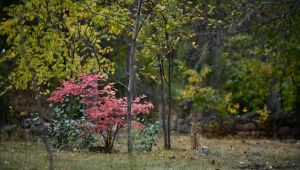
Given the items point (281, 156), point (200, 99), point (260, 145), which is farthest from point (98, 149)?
point (200, 99)

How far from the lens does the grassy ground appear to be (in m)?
10.5

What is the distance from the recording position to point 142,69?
14.9 meters

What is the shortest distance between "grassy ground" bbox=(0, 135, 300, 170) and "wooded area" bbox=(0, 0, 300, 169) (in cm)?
60

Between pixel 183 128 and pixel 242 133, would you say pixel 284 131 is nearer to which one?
pixel 242 133

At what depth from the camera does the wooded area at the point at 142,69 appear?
12594mm

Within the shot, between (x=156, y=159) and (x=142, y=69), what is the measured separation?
11.7 feet

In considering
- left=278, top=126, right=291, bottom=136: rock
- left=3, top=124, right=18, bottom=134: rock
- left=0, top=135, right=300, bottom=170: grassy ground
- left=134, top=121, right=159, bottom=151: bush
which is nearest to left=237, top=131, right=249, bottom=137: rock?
left=278, top=126, right=291, bottom=136: rock

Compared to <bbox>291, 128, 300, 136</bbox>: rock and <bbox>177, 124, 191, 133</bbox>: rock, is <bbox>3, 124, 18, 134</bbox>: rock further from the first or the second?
<bbox>291, 128, 300, 136</bbox>: rock

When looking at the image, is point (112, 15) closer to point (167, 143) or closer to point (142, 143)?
point (142, 143)

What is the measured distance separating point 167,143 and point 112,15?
573 centimetres

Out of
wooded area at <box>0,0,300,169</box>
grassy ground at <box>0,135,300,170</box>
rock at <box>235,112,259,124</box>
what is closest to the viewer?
grassy ground at <box>0,135,300,170</box>

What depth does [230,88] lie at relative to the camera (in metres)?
24.2

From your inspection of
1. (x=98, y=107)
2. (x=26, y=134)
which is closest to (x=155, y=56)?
(x=98, y=107)

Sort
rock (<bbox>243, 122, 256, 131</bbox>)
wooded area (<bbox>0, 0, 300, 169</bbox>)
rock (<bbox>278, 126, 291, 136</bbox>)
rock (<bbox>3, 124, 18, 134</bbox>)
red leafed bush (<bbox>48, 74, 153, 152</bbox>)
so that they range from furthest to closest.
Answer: rock (<bbox>243, 122, 256, 131</bbox>), rock (<bbox>278, 126, 291, 136</bbox>), rock (<bbox>3, 124, 18, 134</bbox>), red leafed bush (<bbox>48, 74, 153, 152</bbox>), wooded area (<bbox>0, 0, 300, 169</bbox>)
